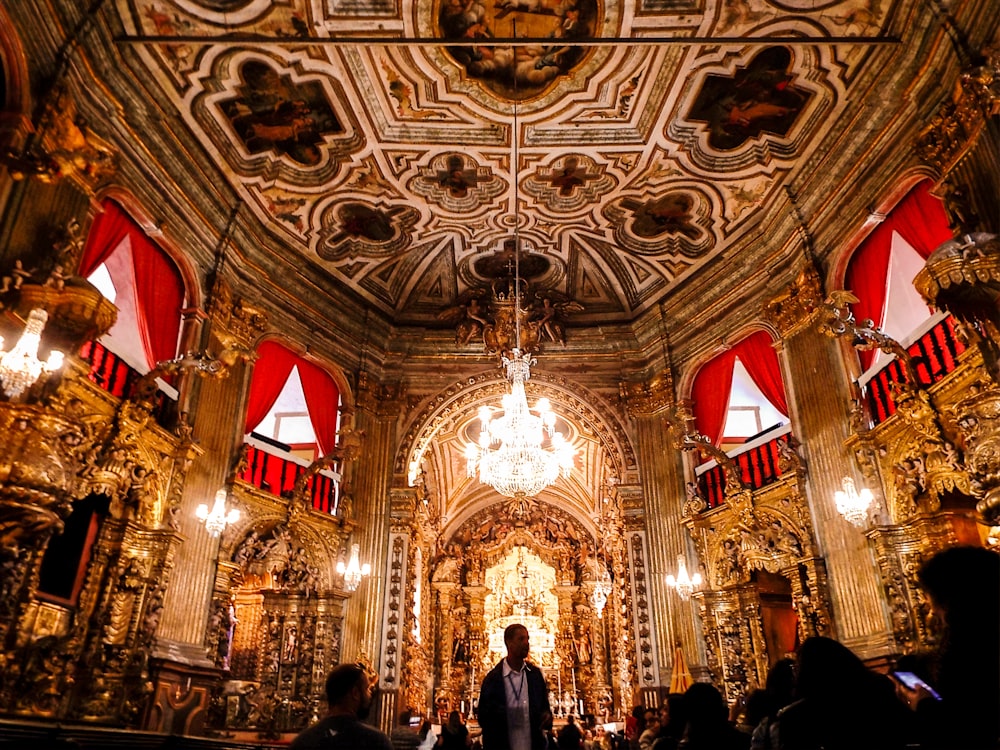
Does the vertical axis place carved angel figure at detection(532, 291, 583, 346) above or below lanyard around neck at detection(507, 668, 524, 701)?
above

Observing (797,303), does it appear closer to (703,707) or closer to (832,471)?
(832,471)

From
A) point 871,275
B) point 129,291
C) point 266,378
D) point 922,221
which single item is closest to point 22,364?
point 129,291

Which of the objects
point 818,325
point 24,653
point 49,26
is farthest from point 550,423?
point 49,26

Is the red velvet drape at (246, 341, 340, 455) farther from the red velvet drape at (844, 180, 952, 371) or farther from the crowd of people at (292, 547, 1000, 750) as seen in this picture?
the red velvet drape at (844, 180, 952, 371)

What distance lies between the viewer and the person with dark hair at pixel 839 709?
8.31 ft

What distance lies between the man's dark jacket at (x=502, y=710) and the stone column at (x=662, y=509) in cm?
817

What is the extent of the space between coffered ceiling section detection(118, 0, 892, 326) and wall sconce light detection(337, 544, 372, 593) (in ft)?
18.1

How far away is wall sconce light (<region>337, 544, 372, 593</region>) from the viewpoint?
11.7 meters

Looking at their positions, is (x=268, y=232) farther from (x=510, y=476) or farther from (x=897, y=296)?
(x=897, y=296)

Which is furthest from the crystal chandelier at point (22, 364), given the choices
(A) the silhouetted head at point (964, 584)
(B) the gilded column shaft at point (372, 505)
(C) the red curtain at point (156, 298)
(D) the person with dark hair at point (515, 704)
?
(B) the gilded column shaft at point (372, 505)

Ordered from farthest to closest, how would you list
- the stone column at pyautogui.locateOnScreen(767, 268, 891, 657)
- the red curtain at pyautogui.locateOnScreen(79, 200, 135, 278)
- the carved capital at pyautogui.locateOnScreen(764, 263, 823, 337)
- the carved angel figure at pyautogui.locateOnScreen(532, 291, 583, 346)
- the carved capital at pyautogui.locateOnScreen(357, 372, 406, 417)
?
the carved angel figure at pyautogui.locateOnScreen(532, 291, 583, 346) → the carved capital at pyautogui.locateOnScreen(357, 372, 406, 417) → the carved capital at pyautogui.locateOnScreen(764, 263, 823, 337) → the stone column at pyautogui.locateOnScreen(767, 268, 891, 657) → the red curtain at pyautogui.locateOnScreen(79, 200, 135, 278)

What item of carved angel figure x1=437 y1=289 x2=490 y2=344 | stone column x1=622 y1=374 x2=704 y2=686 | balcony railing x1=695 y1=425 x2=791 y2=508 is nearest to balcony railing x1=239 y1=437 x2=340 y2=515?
carved angel figure x1=437 y1=289 x2=490 y2=344

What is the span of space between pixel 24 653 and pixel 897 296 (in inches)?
453

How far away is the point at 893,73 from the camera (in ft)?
30.3
